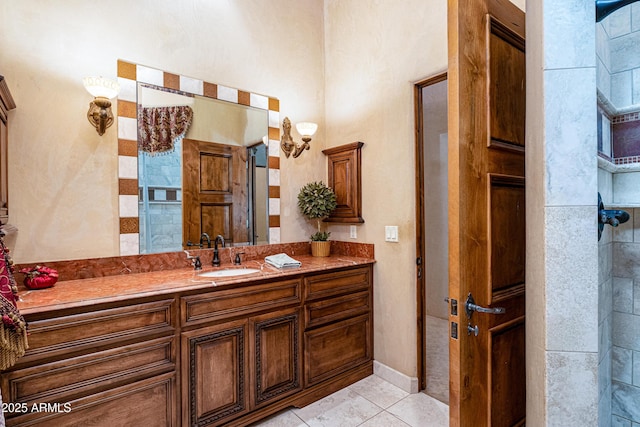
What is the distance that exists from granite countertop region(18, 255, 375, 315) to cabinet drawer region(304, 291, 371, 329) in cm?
26

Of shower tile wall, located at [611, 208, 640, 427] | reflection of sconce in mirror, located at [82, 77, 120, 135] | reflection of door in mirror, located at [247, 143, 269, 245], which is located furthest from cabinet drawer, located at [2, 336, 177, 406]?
shower tile wall, located at [611, 208, 640, 427]

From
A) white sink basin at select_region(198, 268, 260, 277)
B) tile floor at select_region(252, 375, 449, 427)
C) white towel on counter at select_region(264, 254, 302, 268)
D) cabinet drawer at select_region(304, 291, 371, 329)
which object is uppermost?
white towel on counter at select_region(264, 254, 302, 268)

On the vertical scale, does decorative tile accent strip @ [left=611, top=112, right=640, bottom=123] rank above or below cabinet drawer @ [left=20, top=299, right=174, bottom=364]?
above

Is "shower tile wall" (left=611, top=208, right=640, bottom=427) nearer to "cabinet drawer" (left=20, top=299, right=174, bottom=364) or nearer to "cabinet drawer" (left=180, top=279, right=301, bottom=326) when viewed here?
"cabinet drawer" (left=180, top=279, right=301, bottom=326)

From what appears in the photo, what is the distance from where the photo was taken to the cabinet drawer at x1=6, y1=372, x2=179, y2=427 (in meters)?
1.36

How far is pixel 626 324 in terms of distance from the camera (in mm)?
1438

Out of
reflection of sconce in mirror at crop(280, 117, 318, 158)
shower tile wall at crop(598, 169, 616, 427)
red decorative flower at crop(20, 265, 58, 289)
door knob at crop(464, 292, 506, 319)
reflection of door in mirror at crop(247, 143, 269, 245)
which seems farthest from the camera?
reflection of sconce in mirror at crop(280, 117, 318, 158)

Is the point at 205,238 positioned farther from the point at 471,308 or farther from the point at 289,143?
the point at 471,308

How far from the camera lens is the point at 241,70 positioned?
2584mm

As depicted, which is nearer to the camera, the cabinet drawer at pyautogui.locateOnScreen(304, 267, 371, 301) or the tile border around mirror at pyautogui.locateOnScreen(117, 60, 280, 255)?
the tile border around mirror at pyautogui.locateOnScreen(117, 60, 280, 255)

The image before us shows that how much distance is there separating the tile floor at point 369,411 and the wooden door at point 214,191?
133 centimetres

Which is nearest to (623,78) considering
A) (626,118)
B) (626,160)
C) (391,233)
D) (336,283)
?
(626,118)

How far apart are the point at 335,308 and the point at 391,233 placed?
728mm

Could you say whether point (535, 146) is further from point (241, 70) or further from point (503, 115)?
point (241, 70)
